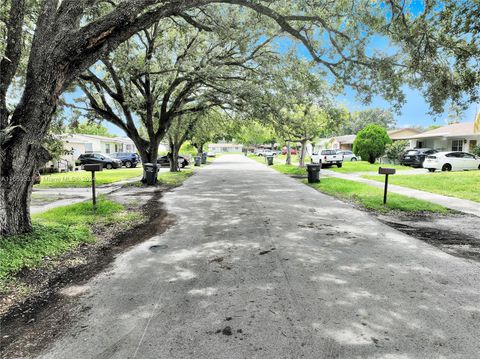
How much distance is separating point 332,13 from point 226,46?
611 centimetres

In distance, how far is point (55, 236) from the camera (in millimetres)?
6391

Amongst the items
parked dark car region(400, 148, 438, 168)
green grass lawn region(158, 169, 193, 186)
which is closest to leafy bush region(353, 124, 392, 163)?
parked dark car region(400, 148, 438, 168)

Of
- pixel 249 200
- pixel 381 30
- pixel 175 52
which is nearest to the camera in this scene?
pixel 381 30

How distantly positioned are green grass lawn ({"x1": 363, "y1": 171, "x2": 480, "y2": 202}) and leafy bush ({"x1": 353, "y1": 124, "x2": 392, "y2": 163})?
1478 cm

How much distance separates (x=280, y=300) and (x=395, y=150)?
30.8 m

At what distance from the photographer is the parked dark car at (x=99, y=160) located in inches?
1236

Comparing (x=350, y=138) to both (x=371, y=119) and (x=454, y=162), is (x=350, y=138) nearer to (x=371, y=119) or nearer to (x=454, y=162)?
(x=454, y=162)

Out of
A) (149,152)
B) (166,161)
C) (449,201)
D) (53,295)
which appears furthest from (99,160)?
(53,295)

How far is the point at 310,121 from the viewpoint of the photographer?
2717cm

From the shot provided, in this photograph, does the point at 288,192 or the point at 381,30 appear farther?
the point at 288,192

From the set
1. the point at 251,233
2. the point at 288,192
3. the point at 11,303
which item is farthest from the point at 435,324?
the point at 288,192

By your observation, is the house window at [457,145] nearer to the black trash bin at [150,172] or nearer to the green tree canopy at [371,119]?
the black trash bin at [150,172]

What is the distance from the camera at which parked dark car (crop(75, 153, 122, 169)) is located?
31391 mm

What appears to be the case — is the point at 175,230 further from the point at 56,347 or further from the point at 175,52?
the point at 175,52
